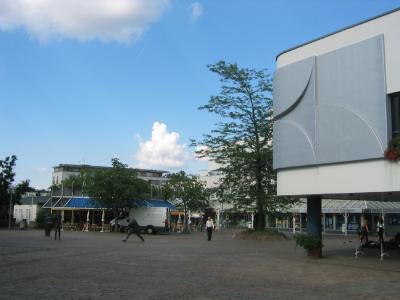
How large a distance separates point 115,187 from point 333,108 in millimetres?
31906

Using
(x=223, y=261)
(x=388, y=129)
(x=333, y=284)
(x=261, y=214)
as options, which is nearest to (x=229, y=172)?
(x=261, y=214)

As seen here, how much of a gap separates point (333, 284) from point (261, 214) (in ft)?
83.1

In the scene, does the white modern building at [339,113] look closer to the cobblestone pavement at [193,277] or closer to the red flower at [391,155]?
the red flower at [391,155]

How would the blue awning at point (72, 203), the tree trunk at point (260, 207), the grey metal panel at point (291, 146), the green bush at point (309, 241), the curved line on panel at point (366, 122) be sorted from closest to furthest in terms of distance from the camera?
the curved line on panel at point (366, 122), the grey metal panel at point (291, 146), the green bush at point (309, 241), the tree trunk at point (260, 207), the blue awning at point (72, 203)

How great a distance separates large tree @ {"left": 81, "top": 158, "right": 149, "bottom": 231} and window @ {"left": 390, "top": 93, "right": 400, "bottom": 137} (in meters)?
33.2

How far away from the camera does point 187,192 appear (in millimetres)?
57688

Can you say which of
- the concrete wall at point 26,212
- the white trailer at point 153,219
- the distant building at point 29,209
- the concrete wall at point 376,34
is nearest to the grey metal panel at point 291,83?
the concrete wall at point 376,34

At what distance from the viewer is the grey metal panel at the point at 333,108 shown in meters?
17.8

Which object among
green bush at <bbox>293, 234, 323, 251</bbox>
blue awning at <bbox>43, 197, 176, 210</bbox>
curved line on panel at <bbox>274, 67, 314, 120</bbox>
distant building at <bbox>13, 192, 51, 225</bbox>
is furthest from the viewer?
distant building at <bbox>13, 192, 51, 225</bbox>

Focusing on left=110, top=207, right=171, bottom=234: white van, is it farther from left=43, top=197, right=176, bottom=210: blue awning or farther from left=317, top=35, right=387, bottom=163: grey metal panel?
left=317, top=35, right=387, bottom=163: grey metal panel

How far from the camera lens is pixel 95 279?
13.8m

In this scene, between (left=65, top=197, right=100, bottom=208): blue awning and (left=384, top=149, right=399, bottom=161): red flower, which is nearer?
(left=384, top=149, right=399, bottom=161): red flower

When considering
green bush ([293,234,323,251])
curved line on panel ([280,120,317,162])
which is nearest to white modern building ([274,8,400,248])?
curved line on panel ([280,120,317,162])

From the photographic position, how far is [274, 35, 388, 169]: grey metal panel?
17.8 meters
